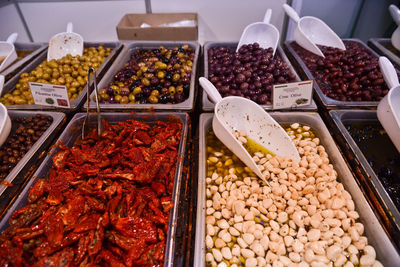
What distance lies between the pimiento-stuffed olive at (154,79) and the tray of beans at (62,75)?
8.6 inches

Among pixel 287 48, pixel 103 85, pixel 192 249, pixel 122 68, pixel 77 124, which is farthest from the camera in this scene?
pixel 287 48

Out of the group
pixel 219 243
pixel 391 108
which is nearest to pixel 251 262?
pixel 219 243

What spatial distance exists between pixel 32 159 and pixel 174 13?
8.66 ft

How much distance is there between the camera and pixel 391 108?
1487 millimetres

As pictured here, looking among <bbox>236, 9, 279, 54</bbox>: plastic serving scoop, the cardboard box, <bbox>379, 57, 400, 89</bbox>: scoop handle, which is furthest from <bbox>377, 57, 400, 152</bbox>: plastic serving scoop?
the cardboard box

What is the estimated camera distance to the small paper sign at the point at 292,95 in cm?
169

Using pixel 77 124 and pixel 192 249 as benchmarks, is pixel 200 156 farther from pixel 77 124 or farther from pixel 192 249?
pixel 77 124

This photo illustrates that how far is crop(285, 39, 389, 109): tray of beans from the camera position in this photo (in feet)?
6.05

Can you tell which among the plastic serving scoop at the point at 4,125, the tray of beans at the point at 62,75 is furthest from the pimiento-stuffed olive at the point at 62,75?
the plastic serving scoop at the point at 4,125

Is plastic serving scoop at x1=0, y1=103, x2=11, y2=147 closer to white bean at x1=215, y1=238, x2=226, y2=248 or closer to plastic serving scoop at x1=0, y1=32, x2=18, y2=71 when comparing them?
plastic serving scoop at x1=0, y1=32, x2=18, y2=71

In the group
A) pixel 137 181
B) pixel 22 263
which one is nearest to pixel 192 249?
pixel 137 181

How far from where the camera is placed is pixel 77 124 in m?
1.74

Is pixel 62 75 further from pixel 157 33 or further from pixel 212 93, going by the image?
pixel 212 93

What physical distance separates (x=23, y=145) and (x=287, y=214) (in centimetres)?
162
